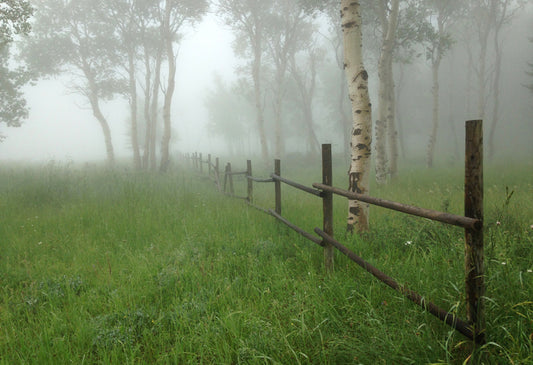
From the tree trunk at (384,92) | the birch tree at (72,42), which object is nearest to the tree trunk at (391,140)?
the tree trunk at (384,92)

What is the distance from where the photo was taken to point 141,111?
1594 inches

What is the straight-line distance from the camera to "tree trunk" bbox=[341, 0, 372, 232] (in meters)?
4.43

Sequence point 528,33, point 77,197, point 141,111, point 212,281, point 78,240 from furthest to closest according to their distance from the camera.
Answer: point 141,111, point 528,33, point 77,197, point 78,240, point 212,281

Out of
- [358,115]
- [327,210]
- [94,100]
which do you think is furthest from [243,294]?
[94,100]

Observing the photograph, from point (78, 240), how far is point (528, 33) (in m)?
54.3

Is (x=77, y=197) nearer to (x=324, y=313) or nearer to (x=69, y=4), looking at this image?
(x=324, y=313)

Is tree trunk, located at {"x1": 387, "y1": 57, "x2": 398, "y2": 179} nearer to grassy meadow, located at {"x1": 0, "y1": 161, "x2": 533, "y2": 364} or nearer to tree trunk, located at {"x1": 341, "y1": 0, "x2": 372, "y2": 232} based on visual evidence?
grassy meadow, located at {"x1": 0, "y1": 161, "x2": 533, "y2": 364}

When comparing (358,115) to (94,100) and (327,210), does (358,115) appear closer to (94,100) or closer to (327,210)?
(327,210)

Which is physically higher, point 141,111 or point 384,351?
point 141,111

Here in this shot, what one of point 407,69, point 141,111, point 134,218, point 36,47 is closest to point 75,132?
point 141,111

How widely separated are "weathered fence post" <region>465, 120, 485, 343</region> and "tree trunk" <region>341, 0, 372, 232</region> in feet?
9.40

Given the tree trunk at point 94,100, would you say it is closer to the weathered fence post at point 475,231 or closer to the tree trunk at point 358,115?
the tree trunk at point 358,115

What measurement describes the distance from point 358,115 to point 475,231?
3387mm

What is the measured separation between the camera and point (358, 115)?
4.52 metres
